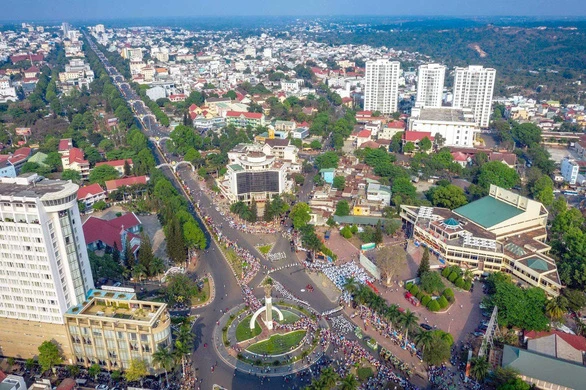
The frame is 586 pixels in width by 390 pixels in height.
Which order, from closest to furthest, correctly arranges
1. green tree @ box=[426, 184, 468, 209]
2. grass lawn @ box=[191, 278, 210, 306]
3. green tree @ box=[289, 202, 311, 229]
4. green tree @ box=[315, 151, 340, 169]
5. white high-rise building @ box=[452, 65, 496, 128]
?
grass lawn @ box=[191, 278, 210, 306] < green tree @ box=[289, 202, 311, 229] < green tree @ box=[426, 184, 468, 209] < green tree @ box=[315, 151, 340, 169] < white high-rise building @ box=[452, 65, 496, 128]

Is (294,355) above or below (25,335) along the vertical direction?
below

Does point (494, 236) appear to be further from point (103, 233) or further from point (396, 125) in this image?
point (396, 125)

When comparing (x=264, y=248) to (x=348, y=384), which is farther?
(x=264, y=248)

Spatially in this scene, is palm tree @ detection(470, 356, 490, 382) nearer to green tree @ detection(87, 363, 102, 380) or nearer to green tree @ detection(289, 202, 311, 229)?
green tree @ detection(87, 363, 102, 380)

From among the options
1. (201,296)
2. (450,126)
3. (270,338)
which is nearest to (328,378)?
(270,338)

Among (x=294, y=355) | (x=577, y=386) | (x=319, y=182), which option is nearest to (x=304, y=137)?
(x=319, y=182)

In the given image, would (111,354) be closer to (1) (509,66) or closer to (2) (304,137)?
(2) (304,137)

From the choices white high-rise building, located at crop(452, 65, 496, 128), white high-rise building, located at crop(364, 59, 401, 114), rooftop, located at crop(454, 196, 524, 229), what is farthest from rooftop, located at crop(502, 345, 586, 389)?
white high-rise building, located at crop(364, 59, 401, 114)
